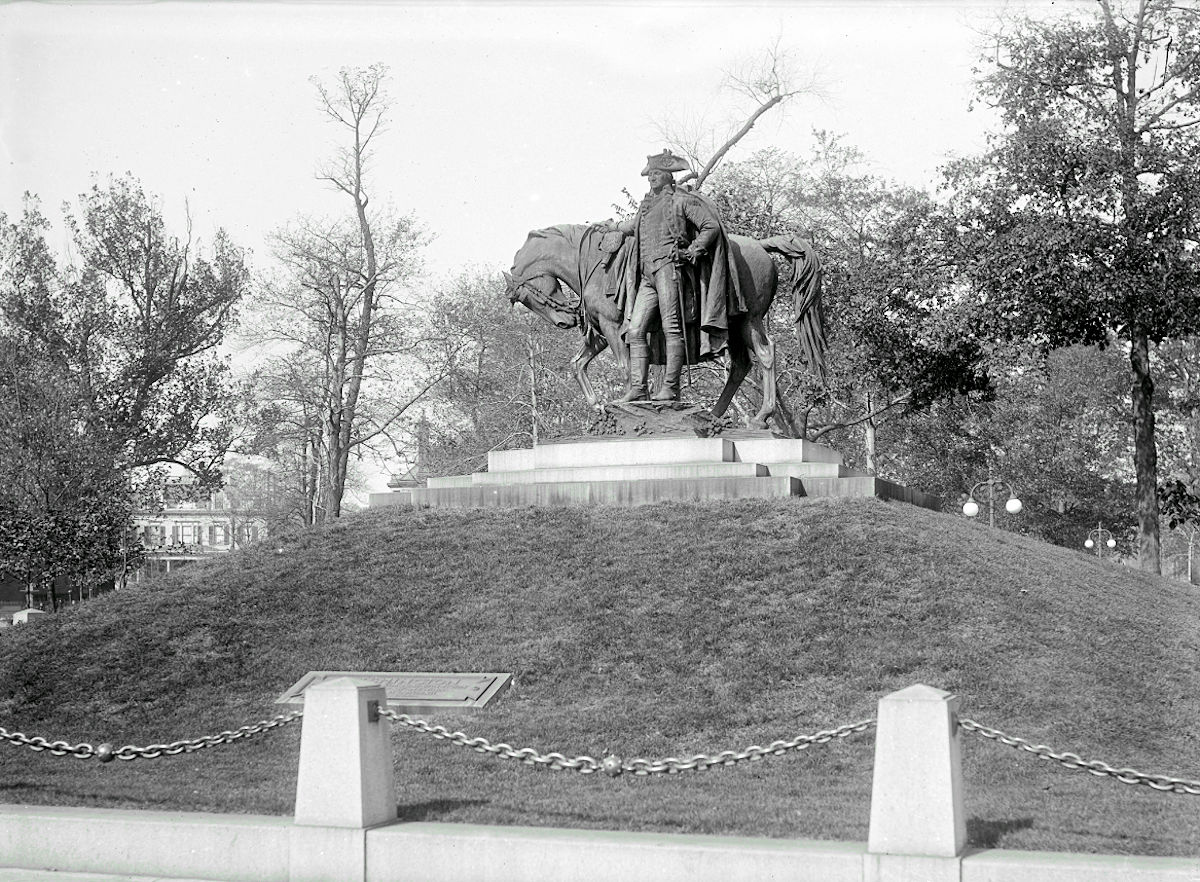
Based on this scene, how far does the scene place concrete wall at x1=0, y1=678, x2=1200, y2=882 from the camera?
6.10 metres

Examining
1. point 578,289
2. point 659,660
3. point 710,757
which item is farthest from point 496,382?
point 710,757

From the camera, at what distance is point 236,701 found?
38.0 feet

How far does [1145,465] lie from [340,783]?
21.8 meters

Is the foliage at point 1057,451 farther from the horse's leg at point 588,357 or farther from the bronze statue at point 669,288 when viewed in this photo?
the bronze statue at point 669,288

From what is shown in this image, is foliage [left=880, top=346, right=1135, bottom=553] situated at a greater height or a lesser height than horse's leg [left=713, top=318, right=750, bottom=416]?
lesser

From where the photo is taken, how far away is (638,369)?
696 inches

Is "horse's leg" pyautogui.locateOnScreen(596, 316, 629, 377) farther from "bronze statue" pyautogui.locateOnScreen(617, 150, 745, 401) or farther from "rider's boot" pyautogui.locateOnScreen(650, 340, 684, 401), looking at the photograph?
"rider's boot" pyautogui.locateOnScreen(650, 340, 684, 401)

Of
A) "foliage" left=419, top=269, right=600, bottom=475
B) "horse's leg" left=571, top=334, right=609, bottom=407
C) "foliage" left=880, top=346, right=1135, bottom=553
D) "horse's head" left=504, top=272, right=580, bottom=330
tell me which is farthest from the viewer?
"foliage" left=880, top=346, right=1135, bottom=553

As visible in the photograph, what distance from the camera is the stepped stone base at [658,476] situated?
52.8 feet

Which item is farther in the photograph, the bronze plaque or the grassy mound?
the bronze plaque

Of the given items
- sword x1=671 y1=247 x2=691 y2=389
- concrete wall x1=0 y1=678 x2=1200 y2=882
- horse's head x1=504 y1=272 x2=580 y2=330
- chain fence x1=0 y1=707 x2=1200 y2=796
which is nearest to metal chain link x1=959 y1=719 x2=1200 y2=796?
chain fence x1=0 y1=707 x2=1200 y2=796

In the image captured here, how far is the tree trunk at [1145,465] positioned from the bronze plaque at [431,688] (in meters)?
17.4

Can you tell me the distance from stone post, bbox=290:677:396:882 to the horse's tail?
463 inches

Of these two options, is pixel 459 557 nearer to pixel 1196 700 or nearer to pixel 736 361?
pixel 736 361
